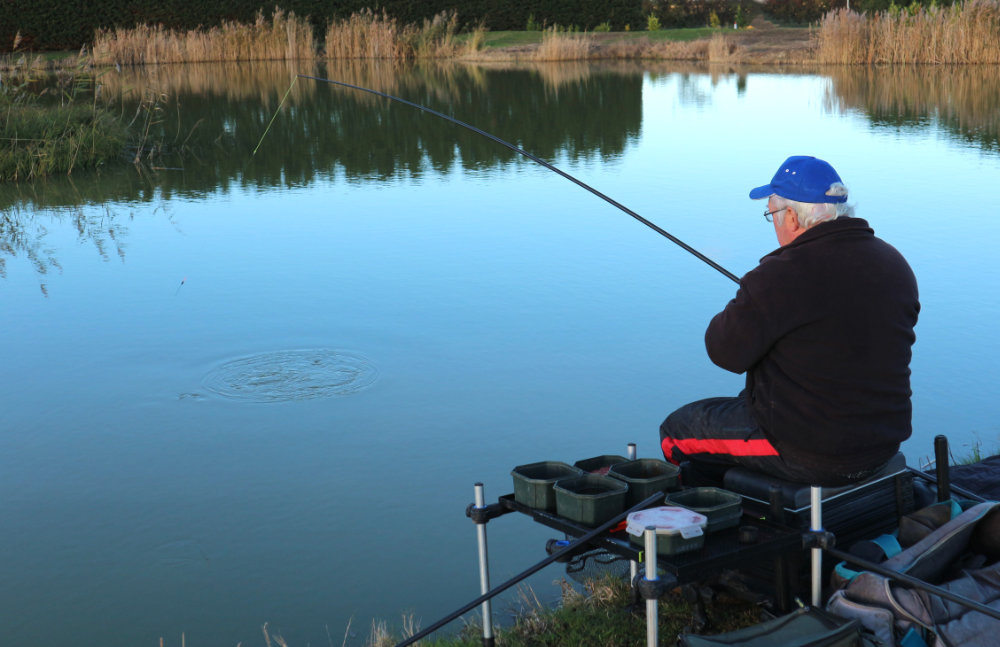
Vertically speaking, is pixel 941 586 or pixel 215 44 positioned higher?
pixel 215 44

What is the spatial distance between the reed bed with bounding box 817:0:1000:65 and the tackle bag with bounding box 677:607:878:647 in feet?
52.8

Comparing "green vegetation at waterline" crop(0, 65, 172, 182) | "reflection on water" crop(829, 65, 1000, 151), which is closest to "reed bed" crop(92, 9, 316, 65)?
"reflection on water" crop(829, 65, 1000, 151)

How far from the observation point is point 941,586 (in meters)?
2.13

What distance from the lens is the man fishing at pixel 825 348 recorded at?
2146 mm

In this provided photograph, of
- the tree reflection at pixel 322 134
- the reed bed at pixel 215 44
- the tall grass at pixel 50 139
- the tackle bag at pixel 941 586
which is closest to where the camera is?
the tackle bag at pixel 941 586

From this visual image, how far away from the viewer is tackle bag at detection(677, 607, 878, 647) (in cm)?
192

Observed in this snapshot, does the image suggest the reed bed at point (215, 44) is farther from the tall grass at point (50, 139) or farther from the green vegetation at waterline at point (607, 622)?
the green vegetation at waterline at point (607, 622)

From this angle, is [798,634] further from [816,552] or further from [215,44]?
[215,44]

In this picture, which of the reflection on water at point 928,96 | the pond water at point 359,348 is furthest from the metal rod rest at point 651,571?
the reflection on water at point 928,96

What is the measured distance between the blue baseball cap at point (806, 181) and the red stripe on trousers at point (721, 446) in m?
0.52

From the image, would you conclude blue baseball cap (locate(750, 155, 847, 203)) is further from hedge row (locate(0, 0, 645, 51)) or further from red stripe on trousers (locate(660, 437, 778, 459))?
hedge row (locate(0, 0, 645, 51))

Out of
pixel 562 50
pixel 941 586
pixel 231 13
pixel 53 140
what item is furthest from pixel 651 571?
pixel 231 13

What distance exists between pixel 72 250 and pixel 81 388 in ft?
9.47

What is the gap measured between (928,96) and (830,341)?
40.6ft
